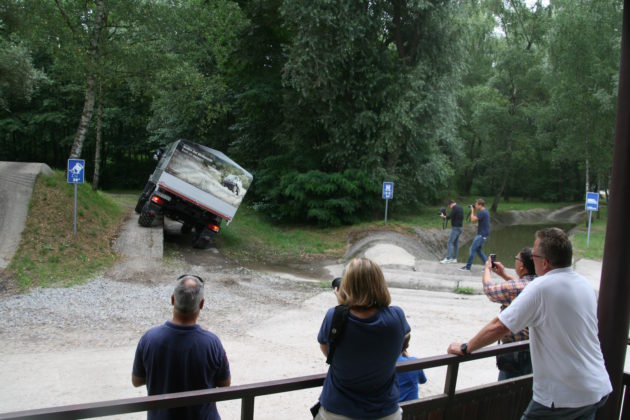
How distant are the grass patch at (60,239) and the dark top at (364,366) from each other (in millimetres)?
10287

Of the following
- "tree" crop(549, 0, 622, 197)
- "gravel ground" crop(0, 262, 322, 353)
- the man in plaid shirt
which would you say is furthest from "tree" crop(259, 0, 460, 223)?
the man in plaid shirt

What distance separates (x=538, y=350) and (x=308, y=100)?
20.8 metres

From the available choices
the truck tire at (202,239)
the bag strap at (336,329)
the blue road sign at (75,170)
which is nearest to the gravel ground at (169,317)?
the truck tire at (202,239)

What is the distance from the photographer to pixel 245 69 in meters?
25.5

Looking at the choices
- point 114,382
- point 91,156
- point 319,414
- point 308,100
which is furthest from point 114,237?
point 91,156

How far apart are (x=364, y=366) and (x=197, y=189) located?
1273 cm

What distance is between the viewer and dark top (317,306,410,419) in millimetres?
2557

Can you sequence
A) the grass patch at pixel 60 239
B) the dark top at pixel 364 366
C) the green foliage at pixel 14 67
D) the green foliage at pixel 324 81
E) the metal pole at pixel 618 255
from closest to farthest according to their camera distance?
the dark top at pixel 364 366, the metal pole at pixel 618 255, the grass patch at pixel 60 239, the green foliage at pixel 324 81, the green foliage at pixel 14 67

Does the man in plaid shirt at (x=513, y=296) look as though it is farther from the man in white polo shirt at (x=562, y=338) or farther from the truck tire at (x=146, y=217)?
the truck tire at (x=146, y=217)

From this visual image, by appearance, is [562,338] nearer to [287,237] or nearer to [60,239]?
[60,239]

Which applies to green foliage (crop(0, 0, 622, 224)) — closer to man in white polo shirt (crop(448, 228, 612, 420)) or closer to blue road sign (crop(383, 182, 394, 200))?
blue road sign (crop(383, 182, 394, 200))

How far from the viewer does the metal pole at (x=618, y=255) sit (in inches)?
125

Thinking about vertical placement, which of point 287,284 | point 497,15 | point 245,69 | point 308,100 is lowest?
point 287,284

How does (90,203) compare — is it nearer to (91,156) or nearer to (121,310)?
(121,310)
